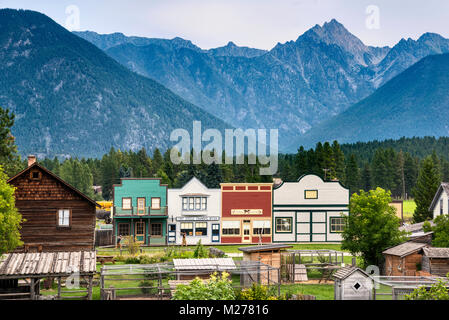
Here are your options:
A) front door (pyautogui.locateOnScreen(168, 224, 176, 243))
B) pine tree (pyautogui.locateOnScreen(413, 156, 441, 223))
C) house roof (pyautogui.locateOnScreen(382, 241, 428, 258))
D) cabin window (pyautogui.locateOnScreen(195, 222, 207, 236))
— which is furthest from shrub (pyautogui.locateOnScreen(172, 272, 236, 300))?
pine tree (pyautogui.locateOnScreen(413, 156, 441, 223))

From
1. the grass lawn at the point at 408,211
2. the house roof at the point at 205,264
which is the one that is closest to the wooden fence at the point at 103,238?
the house roof at the point at 205,264

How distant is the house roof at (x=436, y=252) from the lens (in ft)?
103

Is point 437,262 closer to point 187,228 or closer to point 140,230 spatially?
point 187,228

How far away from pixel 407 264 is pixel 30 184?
2450 centimetres

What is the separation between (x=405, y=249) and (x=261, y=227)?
2570 cm

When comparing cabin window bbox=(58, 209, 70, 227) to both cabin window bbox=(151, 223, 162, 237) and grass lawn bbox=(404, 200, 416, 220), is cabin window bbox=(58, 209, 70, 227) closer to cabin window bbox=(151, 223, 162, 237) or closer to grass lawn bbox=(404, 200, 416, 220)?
cabin window bbox=(151, 223, 162, 237)

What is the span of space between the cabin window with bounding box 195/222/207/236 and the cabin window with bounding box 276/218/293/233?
6955 mm

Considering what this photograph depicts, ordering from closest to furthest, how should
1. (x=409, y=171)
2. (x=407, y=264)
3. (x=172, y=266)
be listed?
(x=172, y=266)
(x=407, y=264)
(x=409, y=171)

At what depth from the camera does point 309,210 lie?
58.1 m

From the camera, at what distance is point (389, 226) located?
113 feet

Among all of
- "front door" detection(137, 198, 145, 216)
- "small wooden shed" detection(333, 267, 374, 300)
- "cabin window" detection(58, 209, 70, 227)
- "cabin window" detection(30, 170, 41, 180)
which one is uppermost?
"cabin window" detection(30, 170, 41, 180)

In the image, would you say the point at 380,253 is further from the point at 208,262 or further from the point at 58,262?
the point at 58,262

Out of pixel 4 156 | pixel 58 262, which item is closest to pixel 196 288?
pixel 58 262

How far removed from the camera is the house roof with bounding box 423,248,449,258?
103ft
